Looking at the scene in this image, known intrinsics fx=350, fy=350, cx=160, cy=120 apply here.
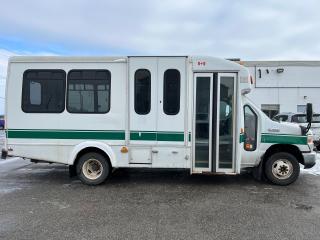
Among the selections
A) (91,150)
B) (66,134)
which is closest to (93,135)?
(91,150)

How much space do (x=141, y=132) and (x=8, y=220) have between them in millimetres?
3205

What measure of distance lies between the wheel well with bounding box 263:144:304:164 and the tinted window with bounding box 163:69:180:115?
90.8 inches

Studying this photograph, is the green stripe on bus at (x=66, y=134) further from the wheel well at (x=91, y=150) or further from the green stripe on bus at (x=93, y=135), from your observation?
the wheel well at (x=91, y=150)

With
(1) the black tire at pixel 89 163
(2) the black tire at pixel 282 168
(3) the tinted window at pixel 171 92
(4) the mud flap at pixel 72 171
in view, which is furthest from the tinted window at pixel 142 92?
(2) the black tire at pixel 282 168

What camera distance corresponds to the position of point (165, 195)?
7137 mm

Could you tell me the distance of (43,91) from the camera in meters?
7.96

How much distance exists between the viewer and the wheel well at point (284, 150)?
25.9 ft

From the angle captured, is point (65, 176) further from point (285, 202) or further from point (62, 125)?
point (285, 202)

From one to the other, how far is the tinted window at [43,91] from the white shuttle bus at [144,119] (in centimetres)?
2

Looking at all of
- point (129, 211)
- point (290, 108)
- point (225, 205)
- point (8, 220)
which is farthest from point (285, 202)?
point (290, 108)

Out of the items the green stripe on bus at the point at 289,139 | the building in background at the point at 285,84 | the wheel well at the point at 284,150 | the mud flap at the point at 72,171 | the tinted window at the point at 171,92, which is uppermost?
the building in background at the point at 285,84

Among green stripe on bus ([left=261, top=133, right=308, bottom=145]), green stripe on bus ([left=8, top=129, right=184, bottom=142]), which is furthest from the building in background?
green stripe on bus ([left=8, top=129, right=184, bottom=142])

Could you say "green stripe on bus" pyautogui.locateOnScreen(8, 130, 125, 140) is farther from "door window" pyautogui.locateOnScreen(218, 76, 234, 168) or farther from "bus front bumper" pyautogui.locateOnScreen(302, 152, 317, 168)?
"bus front bumper" pyautogui.locateOnScreen(302, 152, 317, 168)

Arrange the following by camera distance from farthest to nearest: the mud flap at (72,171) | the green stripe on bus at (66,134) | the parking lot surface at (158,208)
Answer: the mud flap at (72,171) → the green stripe on bus at (66,134) → the parking lot surface at (158,208)
